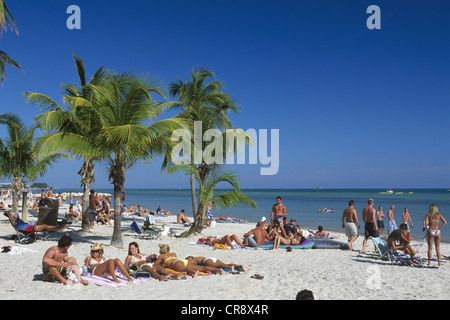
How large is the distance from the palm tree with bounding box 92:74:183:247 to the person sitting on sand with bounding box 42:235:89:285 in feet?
11.3

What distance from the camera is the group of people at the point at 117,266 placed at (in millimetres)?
5840

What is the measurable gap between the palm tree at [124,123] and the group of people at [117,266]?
10.2ft

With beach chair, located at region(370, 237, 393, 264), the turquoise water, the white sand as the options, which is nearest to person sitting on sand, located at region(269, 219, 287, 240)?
the white sand

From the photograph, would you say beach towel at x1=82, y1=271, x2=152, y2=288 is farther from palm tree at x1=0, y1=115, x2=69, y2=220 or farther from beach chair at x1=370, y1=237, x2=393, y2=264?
palm tree at x1=0, y1=115, x2=69, y2=220

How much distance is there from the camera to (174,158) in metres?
11.5

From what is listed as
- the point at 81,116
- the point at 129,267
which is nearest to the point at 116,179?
the point at 81,116

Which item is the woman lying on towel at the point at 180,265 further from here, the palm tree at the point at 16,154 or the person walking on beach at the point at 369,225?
the palm tree at the point at 16,154

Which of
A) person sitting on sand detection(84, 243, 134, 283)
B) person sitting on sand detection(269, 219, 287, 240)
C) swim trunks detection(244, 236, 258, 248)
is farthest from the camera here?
person sitting on sand detection(269, 219, 287, 240)

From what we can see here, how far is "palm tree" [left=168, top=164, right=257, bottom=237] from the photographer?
1174cm

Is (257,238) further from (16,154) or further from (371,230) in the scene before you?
(16,154)

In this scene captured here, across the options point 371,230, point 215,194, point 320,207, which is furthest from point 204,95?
point 320,207

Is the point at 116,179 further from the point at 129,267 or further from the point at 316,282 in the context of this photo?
the point at 316,282

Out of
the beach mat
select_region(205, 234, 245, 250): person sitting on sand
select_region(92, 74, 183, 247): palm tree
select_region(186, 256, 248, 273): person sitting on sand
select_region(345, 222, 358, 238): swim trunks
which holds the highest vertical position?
select_region(92, 74, 183, 247): palm tree

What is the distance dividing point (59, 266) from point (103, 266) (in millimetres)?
684
